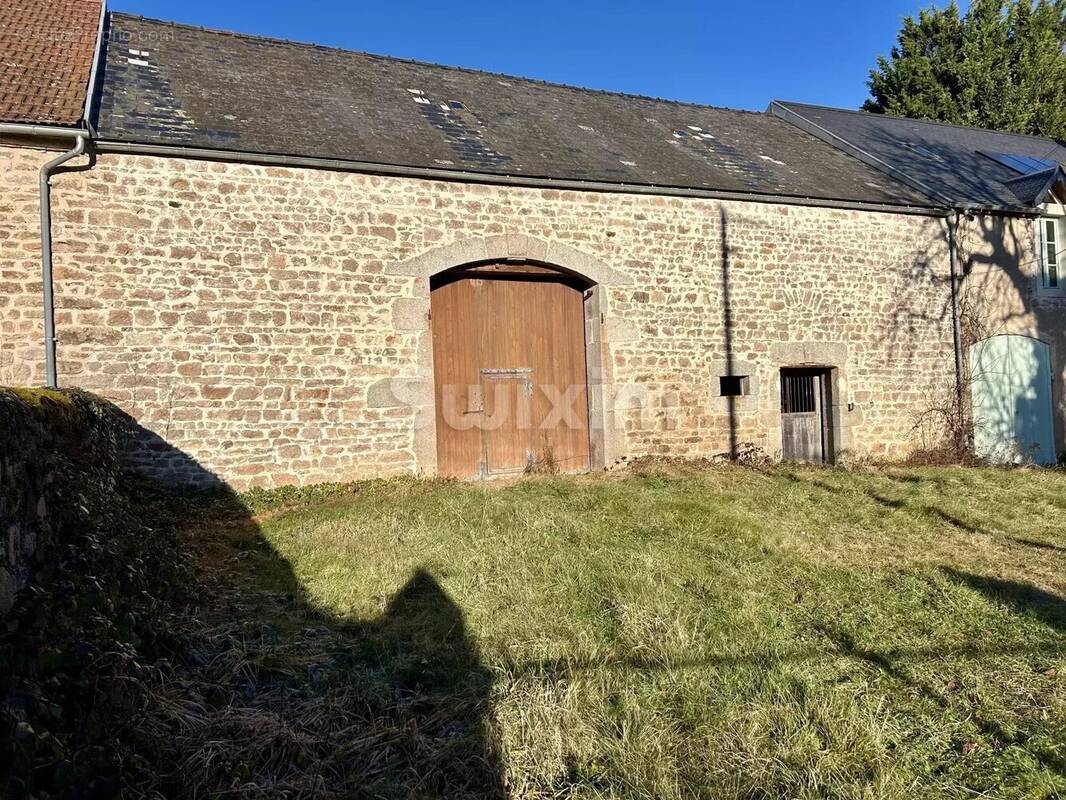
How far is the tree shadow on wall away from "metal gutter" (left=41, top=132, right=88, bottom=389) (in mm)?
3391

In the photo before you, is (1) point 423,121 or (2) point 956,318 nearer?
(1) point 423,121

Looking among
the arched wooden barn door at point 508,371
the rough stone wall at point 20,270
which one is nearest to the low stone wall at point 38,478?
the rough stone wall at point 20,270

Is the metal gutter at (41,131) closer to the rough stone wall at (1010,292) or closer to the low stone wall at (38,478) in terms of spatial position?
the low stone wall at (38,478)

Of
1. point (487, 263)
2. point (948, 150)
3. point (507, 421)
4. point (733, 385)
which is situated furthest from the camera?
point (948, 150)

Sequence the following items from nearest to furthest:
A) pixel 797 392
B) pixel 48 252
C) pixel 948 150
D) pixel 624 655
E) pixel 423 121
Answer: pixel 624 655 < pixel 48 252 < pixel 423 121 < pixel 797 392 < pixel 948 150

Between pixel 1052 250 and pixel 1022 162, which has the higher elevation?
pixel 1022 162

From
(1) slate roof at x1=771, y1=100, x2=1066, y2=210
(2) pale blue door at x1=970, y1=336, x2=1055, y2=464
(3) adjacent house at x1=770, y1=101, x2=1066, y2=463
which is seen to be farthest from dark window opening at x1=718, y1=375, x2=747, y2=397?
(1) slate roof at x1=771, y1=100, x2=1066, y2=210

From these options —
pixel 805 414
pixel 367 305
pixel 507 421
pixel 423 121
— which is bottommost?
pixel 805 414

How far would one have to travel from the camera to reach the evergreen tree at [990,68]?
22.7 metres

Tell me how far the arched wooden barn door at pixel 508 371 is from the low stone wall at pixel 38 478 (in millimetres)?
4602

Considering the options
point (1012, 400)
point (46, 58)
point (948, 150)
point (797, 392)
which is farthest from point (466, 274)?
point (948, 150)

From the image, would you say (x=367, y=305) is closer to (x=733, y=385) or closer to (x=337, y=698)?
(x=733, y=385)

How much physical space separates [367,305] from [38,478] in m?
5.14

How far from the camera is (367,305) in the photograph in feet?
26.3
